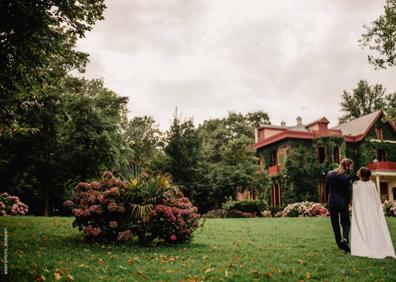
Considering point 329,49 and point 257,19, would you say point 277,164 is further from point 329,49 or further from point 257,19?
point 257,19

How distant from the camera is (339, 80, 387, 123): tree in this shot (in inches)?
2148

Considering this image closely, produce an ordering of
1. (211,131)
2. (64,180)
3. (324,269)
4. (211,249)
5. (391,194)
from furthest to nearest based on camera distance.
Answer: (211,131) < (391,194) < (64,180) < (211,249) < (324,269)

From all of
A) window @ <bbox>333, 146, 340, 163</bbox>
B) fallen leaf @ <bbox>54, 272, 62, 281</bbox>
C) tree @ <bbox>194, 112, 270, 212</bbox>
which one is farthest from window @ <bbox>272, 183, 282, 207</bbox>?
fallen leaf @ <bbox>54, 272, 62, 281</bbox>

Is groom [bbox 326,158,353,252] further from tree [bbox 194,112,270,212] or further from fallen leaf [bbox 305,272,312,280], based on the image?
tree [bbox 194,112,270,212]

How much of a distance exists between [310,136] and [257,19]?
73.6ft

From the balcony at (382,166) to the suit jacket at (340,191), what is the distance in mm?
30844

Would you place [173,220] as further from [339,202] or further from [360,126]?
[360,126]

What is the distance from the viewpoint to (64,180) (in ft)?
90.6

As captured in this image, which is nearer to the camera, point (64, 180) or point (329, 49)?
point (329, 49)

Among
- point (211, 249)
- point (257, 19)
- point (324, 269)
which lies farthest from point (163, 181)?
point (257, 19)

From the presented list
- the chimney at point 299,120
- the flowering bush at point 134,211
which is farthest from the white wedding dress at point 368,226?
the chimney at point 299,120

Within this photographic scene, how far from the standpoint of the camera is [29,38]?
9.22m

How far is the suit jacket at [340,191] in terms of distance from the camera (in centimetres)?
850

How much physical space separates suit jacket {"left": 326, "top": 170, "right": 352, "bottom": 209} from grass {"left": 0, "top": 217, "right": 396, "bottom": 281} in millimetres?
1034
